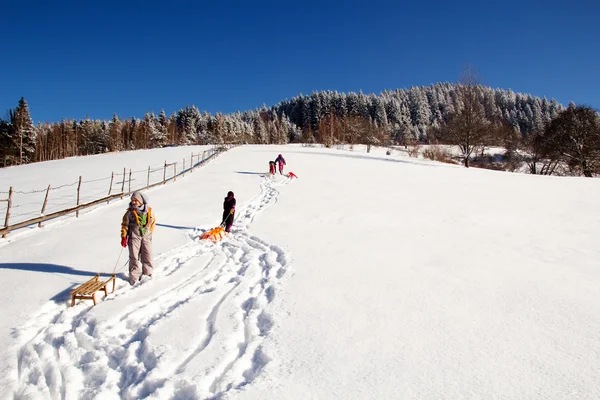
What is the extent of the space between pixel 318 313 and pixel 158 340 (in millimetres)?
2048

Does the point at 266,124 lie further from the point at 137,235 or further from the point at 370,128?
the point at 137,235

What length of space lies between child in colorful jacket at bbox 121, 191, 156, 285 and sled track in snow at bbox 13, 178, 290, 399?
0.95 ft

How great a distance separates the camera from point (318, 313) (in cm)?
439

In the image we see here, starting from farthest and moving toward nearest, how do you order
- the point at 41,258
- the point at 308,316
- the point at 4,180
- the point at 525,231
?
the point at 4,180 < the point at 525,231 < the point at 41,258 < the point at 308,316

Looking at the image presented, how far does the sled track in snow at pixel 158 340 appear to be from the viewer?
10.3ft

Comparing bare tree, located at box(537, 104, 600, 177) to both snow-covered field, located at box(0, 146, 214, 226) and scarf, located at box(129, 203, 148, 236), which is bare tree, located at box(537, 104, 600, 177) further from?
scarf, located at box(129, 203, 148, 236)

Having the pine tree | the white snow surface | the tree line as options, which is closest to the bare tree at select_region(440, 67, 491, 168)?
the tree line

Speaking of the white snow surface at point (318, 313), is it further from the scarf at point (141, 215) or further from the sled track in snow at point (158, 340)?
the scarf at point (141, 215)

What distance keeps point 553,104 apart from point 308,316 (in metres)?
148

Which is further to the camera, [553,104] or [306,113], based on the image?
[553,104]

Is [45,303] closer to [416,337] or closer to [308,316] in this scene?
[308,316]

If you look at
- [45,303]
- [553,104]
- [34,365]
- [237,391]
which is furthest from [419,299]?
[553,104]

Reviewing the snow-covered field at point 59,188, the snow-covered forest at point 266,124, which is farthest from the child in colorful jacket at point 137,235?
the snow-covered forest at point 266,124

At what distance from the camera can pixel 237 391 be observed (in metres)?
2.89
